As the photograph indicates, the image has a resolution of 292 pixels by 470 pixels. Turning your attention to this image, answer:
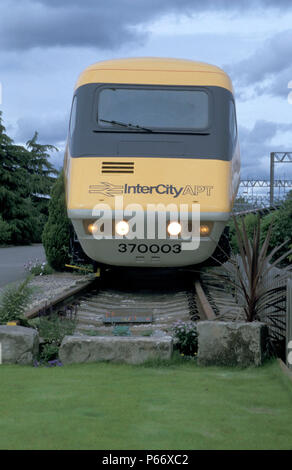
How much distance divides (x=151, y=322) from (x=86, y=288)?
2.76 meters

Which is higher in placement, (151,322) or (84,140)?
(84,140)

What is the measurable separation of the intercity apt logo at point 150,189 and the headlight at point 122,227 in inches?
16.4

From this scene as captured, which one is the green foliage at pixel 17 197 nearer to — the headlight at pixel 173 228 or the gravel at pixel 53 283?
the gravel at pixel 53 283

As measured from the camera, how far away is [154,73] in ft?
29.6

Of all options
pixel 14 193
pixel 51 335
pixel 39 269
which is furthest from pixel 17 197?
pixel 51 335

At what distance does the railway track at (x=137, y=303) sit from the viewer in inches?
Answer: 293

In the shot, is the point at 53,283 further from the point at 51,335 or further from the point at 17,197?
the point at 17,197

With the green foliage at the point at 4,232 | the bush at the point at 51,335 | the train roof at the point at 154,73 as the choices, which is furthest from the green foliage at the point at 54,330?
the green foliage at the point at 4,232

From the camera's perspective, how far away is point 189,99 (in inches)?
354

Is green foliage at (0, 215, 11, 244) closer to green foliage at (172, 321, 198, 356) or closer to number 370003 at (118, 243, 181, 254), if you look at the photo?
number 370003 at (118, 243, 181, 254)

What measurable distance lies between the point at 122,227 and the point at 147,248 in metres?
0.53

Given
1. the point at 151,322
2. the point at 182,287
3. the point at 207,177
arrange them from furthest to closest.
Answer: the point at 182,287 < the point at 207,177 < the point at 151,322
